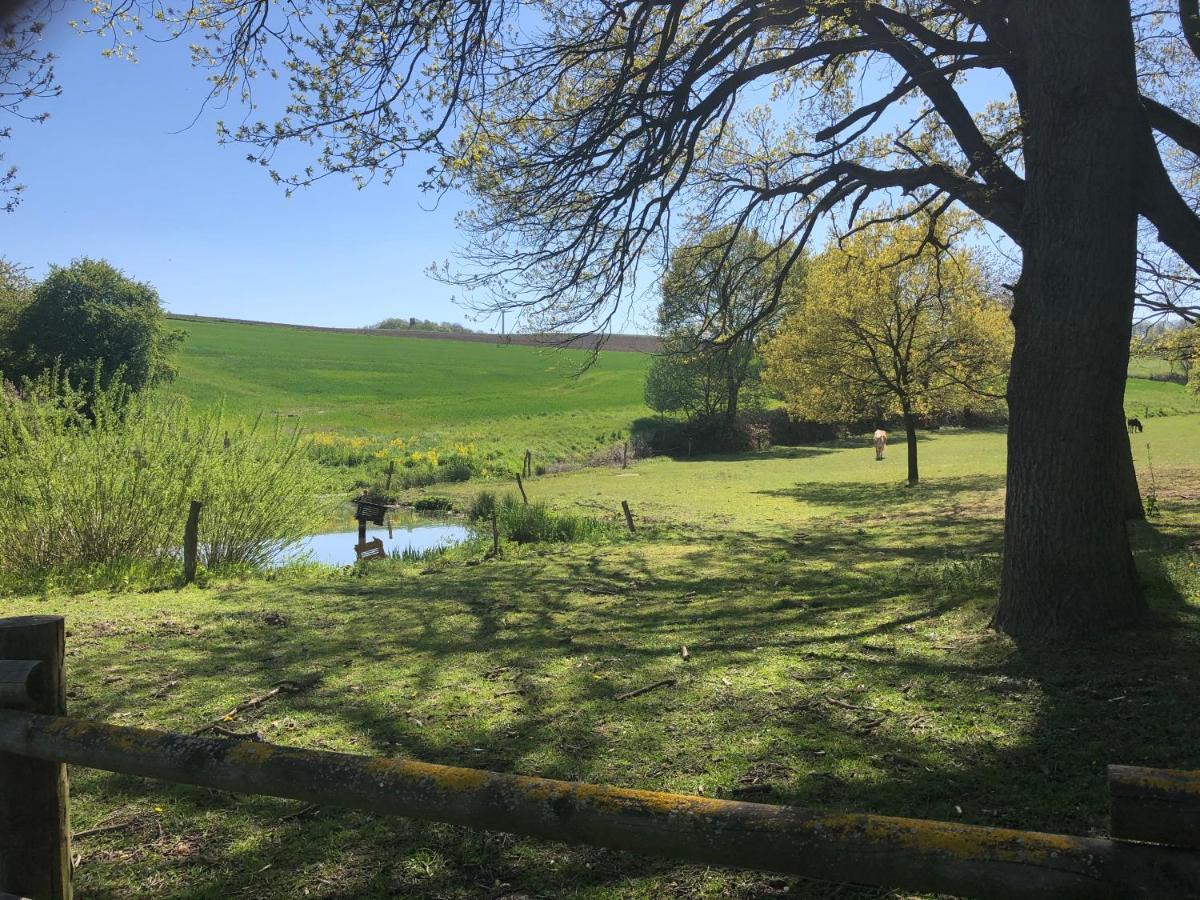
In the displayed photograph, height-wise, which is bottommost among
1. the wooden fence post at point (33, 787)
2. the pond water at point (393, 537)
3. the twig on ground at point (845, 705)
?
the pond water at point (393, 537)

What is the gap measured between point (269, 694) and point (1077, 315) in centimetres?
624

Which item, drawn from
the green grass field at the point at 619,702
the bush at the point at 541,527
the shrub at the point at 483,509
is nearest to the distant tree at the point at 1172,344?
the green grass field at the point at 619,702

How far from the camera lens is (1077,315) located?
209 inches

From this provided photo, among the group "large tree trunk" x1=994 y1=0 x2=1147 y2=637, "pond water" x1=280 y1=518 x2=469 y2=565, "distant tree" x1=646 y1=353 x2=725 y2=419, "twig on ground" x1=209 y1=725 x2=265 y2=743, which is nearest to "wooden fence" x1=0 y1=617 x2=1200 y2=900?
"twig on ground" x1=209 y1=725 x2=265 y2=743

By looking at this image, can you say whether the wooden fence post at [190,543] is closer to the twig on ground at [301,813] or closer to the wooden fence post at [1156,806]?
the twig on ground at [301,813]

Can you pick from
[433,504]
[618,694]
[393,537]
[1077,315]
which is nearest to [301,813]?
[618,694]

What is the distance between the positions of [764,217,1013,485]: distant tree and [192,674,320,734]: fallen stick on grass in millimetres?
19416

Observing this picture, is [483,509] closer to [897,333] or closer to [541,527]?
[541,527]

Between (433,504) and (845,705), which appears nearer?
(845,705)

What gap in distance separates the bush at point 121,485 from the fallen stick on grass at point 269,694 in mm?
6706

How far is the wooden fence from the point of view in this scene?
58.4 inches

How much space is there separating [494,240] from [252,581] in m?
6.36

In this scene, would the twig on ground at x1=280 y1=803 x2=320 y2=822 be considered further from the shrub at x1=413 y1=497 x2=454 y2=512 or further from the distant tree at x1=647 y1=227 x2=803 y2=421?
the shrub at x1=413 y1=497 x2=454 y2=512

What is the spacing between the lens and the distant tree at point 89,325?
33.2 metres
